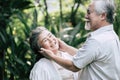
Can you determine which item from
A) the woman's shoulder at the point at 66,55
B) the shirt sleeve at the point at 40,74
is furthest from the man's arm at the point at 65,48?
the shirt sleeve at the point at 40,74

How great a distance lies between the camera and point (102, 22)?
4.01m

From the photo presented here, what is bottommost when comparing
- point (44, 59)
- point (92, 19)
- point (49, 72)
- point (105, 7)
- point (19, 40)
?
point (19, 40)

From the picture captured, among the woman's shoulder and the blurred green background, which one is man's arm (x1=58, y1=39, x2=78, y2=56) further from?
the blurred green background

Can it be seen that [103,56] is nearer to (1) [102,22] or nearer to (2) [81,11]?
(1) [102,22]

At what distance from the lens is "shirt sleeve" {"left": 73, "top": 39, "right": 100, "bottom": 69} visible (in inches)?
155

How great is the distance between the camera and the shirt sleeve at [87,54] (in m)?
3.93

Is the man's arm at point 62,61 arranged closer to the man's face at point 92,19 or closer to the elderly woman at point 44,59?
the elderly woman at point 44,59

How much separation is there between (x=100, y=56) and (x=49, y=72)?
633 mm

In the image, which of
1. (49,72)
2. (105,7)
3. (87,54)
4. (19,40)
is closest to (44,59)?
(49,72)

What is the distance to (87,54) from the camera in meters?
3.95

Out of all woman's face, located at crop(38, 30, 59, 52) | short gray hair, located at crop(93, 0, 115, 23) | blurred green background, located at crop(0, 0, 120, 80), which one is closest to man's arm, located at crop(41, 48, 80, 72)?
woman's face, located at crop(38, 30, 59, 52)

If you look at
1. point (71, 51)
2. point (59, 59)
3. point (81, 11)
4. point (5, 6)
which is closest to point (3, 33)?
point (5, 6)

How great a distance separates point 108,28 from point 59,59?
1.63 feet

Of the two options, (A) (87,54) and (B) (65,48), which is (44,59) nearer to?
(B) (65,48)
